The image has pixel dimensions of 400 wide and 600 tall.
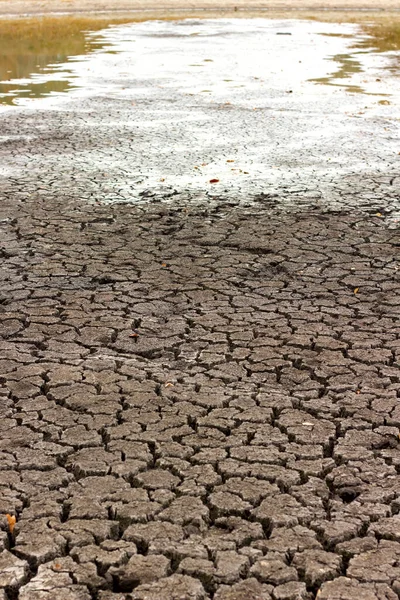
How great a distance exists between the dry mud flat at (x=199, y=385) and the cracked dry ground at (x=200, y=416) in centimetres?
1

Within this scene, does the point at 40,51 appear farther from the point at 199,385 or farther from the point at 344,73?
the point at 199,385

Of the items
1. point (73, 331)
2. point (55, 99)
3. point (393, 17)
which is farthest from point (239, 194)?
point (393, 17)

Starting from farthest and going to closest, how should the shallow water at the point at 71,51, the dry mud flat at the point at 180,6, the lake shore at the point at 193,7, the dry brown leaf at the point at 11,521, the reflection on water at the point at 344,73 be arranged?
the dry mud flat at the point at 180,6
the lake shore at the point at 193,7
the shallow water at the point at 71,51
the reflection on water at the point at 344,73
the dry brown leaf at the point at 11,521

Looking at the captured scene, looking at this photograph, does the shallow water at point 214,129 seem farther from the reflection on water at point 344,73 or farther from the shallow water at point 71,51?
the shallow water at point 71,51

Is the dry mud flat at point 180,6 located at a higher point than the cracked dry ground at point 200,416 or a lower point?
higher

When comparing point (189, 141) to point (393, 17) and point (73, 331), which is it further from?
point (393, 17)

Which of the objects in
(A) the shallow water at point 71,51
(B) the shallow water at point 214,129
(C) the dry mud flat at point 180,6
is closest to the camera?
(B) the shallow water at point 214,129

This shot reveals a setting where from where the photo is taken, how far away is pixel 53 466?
4305 mm

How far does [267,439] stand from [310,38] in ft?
80.4

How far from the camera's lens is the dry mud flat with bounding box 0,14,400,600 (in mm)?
3645

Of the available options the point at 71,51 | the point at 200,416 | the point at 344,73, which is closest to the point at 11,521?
the point at 200,416

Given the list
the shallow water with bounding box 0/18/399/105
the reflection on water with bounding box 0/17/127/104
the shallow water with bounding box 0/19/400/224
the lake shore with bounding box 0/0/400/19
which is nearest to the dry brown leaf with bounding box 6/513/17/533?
the shallow water with bounding box 0/19/400/224

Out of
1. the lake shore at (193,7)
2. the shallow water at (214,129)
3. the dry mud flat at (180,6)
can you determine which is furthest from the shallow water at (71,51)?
the dry mud flat at (180,6)

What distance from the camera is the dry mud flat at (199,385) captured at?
144 inches
